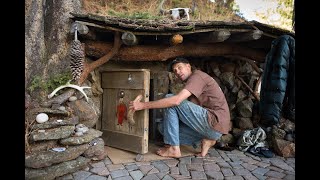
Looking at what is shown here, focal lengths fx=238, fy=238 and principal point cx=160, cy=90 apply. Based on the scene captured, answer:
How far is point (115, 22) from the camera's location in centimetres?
360

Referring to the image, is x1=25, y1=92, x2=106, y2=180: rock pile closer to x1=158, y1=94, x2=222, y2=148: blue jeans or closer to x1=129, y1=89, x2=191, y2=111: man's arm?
x1=129, y1=89, x2=191, y2=111: man's arm

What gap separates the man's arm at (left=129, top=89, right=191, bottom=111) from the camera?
3.58m

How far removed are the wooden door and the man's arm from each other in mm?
196

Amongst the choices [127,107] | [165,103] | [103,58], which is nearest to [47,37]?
[103,58]

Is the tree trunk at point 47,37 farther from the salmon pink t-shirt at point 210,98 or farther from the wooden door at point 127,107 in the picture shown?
the salmon pink t-shirt at point 210,98

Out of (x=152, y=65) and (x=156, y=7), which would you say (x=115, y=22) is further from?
(x=156, y=7)

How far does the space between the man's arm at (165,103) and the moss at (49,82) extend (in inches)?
44.4

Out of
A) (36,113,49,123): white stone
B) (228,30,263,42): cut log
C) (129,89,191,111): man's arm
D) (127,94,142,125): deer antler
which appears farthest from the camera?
(228,30,263,42): cut log

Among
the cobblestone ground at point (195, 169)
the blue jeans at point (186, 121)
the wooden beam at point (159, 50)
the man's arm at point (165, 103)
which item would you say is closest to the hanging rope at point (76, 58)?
the wooden beam at point (159, 50)

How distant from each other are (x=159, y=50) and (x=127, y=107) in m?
Answer: 1.23

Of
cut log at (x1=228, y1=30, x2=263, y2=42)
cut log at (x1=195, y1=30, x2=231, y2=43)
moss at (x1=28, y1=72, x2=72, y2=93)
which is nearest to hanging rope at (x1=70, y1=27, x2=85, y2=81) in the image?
moss at (x1=28, y1=72, x2=72, y2=93)
